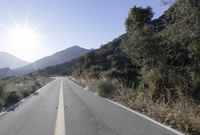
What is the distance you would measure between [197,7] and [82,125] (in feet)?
19.9

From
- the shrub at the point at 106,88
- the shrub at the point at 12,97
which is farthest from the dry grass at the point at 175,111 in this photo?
the shrub at the point at 12,97

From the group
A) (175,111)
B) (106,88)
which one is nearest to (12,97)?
(106,88)

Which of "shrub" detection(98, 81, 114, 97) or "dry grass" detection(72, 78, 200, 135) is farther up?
"shrub" detection(98, 81, 114, 97)

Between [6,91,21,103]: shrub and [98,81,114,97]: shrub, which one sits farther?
[6,91,21,103]: shrub

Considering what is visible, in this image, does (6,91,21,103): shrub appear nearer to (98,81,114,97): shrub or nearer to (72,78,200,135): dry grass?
(98,81,114,97): shrub

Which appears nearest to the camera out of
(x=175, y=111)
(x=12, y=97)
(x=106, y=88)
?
(x=175, y=111)

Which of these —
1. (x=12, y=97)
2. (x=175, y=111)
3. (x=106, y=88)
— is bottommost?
(x=175, y=111)

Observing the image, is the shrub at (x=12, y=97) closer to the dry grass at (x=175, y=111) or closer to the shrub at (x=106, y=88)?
the shrub at (x=106, y=88)

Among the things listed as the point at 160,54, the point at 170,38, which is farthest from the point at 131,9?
the point at 170,38

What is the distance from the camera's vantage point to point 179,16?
1291 cm

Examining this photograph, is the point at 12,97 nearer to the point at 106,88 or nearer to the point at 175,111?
the point at 106,88

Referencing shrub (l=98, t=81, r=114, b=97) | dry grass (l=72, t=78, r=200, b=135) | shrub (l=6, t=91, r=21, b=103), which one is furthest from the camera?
shrub (l=6, t=91, r=21, b=103)

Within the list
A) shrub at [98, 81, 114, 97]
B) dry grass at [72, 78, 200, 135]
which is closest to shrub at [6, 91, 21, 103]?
shrub at [98, 81, 114, 97]

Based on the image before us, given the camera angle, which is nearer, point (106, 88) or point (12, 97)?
point (106, 88)
